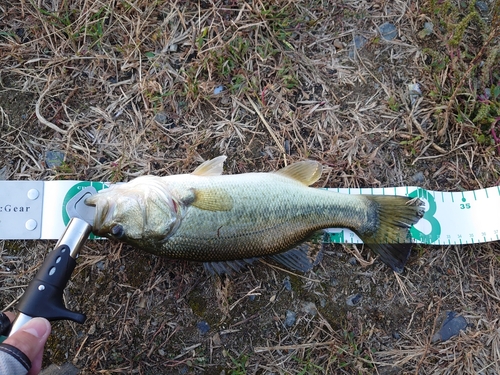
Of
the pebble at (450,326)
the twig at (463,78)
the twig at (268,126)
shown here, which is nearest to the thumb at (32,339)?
the twig at (268,126)

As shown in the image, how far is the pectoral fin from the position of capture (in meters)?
2.95

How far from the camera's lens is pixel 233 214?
296 centimetres

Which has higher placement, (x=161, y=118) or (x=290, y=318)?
(x=161, y=118)

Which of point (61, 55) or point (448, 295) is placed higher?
point (61, 55)

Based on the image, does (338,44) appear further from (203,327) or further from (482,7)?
(203,327)

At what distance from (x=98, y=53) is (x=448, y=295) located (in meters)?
3.74

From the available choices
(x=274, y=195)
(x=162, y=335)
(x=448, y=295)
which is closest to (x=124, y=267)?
(x=162, y=335)

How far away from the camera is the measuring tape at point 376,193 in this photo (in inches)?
133

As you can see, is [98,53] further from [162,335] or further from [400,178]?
[400,178]

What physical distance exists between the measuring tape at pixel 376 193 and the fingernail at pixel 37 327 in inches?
37.3

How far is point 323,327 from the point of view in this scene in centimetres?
346

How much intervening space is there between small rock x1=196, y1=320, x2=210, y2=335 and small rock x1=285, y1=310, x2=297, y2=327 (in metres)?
A: 0.67

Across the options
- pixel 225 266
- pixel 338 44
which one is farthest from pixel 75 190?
pixel 338 44

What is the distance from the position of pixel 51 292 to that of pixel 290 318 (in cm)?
189
